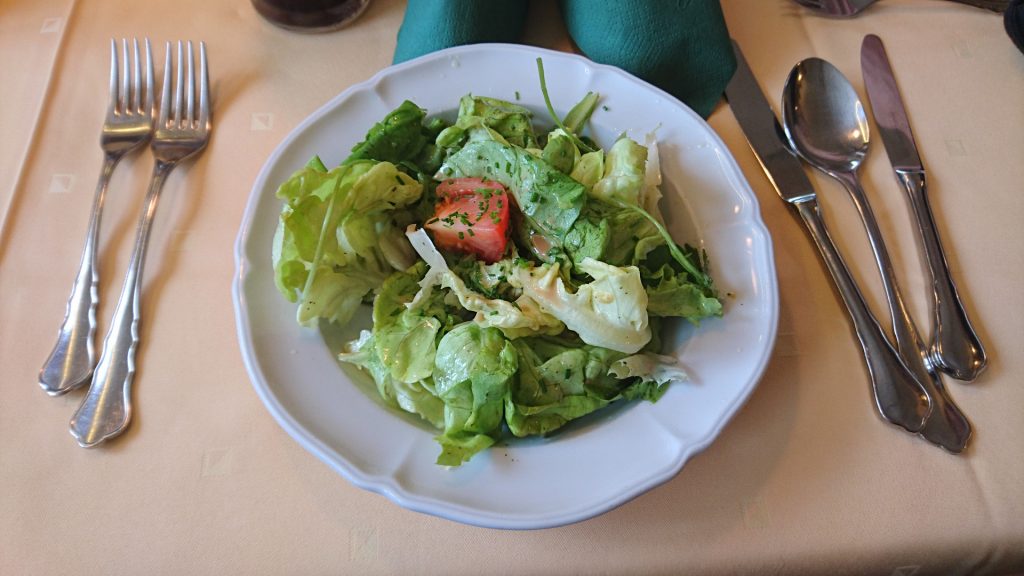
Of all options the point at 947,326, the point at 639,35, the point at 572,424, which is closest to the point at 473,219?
A: the point at 572,424

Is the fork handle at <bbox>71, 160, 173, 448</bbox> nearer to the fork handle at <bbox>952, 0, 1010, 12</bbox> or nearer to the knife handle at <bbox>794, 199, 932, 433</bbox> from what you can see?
the knife handle at <bbox>794, 199, 932, 433</bbox>

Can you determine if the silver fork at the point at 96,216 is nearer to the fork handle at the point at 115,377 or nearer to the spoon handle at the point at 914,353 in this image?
the fork handle at the point at 115,377

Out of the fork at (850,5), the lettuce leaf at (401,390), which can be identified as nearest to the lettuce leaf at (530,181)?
the lettuce leaf at (401,390)

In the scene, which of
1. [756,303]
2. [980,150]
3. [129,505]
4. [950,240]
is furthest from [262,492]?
[980,150]

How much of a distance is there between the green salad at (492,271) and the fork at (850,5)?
65 cm

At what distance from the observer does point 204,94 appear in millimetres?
1191

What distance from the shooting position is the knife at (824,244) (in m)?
0.88

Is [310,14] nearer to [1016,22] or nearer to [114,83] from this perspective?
[114,83]

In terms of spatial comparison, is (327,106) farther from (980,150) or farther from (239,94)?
(980,150)

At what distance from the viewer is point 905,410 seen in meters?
0.88

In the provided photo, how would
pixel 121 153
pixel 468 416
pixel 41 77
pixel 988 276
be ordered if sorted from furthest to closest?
pixel 41 77 → pixel 121 153 → pixel 988 276 → pixel 468 416

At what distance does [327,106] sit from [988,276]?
115 cm

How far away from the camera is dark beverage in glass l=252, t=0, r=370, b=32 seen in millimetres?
1301

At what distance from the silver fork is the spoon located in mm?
1230
